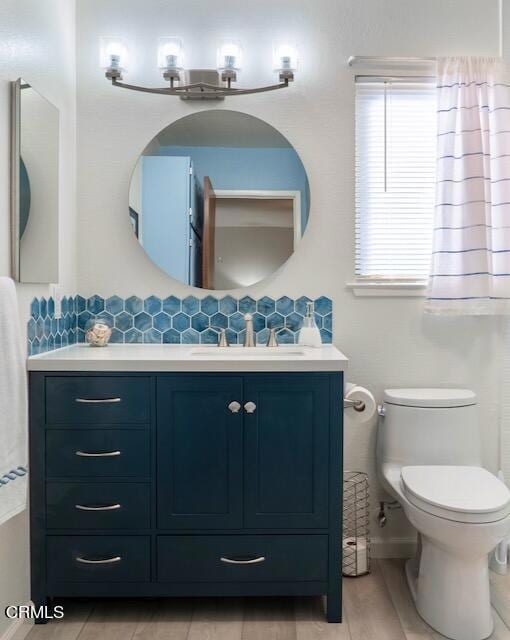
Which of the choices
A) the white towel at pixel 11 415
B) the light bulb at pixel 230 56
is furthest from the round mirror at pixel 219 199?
the white towel at pixel 11 415

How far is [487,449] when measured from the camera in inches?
105

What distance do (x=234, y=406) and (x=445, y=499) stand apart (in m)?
0.75

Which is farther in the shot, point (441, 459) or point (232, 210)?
point (232, 210)

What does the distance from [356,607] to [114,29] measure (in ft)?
8.28

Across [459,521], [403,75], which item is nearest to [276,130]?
[403,75]

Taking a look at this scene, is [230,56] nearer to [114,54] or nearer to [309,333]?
[114,54]

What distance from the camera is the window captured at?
263 cm

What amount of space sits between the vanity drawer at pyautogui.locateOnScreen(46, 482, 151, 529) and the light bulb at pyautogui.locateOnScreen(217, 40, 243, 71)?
1685 millimetres

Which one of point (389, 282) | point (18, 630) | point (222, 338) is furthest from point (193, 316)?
point (18, 630)

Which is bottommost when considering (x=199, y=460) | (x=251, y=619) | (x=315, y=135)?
(x=251, y=619)

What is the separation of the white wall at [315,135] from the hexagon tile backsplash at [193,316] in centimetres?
4

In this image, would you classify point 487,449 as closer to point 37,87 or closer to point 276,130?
point 276,130

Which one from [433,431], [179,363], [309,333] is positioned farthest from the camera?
[309,333]

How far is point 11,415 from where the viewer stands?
1.77 metres
